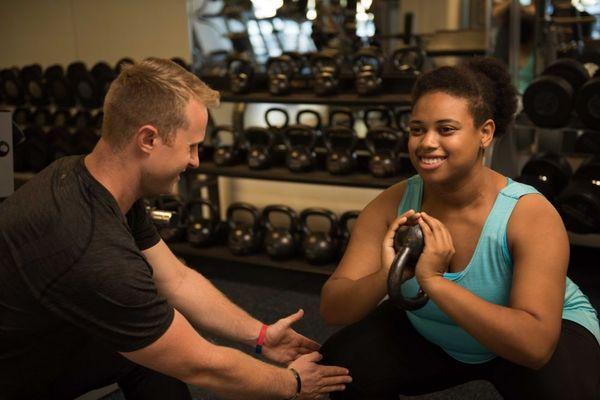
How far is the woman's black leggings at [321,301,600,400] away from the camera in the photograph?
1397 millimetres

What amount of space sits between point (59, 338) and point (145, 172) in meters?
0.43

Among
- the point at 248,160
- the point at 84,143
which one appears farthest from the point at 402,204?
the point at 84,143

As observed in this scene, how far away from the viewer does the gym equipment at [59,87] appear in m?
4.67

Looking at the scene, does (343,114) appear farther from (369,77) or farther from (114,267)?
(114,267)

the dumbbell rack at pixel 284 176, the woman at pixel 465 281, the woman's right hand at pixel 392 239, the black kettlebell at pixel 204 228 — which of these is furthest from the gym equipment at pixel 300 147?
the woman's right hand at pixel 392 239

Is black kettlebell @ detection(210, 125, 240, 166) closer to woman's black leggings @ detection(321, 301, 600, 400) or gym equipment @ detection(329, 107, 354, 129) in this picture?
gym equipment @ detection(329, 107, 354, 129)

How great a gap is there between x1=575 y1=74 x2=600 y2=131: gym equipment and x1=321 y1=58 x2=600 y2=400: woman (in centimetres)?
157

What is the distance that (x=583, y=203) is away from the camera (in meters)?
2.90

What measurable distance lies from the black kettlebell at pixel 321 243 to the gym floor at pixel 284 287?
6.9 inches

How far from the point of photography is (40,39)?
18.0 ft

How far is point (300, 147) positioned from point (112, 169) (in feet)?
7.31

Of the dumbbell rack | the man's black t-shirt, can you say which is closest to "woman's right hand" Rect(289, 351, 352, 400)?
the man's black t-shirt


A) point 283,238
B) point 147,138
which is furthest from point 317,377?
point 283,238

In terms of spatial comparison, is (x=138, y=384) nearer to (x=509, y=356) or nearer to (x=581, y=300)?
(x=509, y=356)
